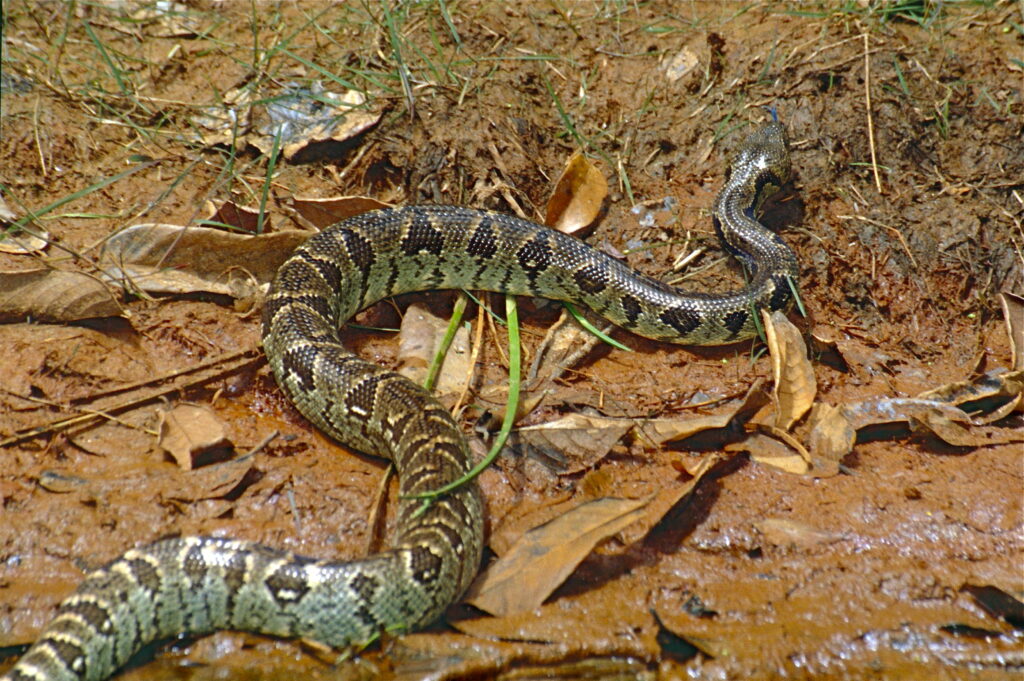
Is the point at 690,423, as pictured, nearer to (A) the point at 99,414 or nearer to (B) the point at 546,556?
(B) the point at 546,556

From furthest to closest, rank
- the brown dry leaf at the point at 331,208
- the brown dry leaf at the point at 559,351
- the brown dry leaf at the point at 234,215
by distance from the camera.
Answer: the brown dry leaf at the point at 331,208
the brown dry leaf at the point at 234,215
the brown dry leaf at the point at 559,351

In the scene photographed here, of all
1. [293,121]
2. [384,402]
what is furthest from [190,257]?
[384,402]

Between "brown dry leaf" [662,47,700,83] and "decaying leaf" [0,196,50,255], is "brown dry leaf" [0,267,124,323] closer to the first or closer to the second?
"decaying leaf" [0,196,50,255]

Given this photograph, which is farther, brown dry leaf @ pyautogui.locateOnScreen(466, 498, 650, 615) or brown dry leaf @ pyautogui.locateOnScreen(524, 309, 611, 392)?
brown dry leaf @ pyautogui.locateOnScreen(524, 309, 611, 392)

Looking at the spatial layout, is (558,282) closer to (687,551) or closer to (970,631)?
(687,551)

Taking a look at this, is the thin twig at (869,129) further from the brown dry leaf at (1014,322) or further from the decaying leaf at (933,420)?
the decaying leaf at (933,420)

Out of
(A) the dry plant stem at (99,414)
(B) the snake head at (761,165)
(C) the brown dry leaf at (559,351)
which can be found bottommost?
(A) the dry plant stem at (99,414)

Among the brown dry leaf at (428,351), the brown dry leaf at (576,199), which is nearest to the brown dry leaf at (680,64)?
the brown dry leaf at (576,199)

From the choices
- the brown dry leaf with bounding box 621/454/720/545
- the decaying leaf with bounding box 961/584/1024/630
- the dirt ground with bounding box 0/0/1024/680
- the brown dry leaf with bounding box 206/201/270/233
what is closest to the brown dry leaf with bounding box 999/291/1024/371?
the dirt ground with bounding box 0/0/1024/680
